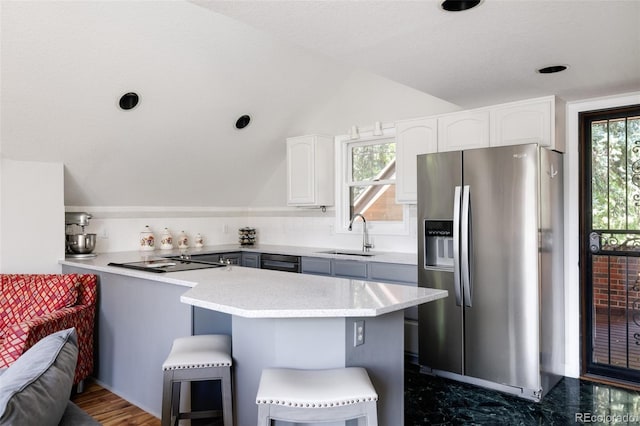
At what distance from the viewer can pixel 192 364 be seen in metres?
2.15

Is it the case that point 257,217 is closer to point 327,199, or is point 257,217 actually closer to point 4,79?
point 327,199

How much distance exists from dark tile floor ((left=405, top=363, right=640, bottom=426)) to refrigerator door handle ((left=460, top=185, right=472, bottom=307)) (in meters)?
0.66

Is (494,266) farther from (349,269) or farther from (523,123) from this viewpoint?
(349,269)

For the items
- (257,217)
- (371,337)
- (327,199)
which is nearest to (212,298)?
(371,337)

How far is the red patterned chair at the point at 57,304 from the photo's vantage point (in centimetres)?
318

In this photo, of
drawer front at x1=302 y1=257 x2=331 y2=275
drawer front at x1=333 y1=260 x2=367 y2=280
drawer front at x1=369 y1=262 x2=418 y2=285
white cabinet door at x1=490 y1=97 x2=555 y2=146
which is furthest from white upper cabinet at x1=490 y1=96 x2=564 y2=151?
drawer front at x1=302 y1=257 x2=331 y2=275

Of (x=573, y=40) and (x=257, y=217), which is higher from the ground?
(x=573, y=40)

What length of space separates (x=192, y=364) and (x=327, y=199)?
3.04 meters

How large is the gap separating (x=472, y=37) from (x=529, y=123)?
4.37 ft

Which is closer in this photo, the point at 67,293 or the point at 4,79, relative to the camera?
the point at 4,79

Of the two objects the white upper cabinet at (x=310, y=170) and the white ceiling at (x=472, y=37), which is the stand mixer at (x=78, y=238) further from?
the white ceiling at (x=472, y=37)

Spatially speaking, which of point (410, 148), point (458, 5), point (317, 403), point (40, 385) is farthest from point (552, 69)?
point (40, 385)

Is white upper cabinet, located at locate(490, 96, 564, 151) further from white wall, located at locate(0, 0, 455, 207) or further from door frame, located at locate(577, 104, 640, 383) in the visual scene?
white wall, located at locate(0, 0, 455, 207)

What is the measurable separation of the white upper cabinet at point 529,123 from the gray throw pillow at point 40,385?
124 inches
